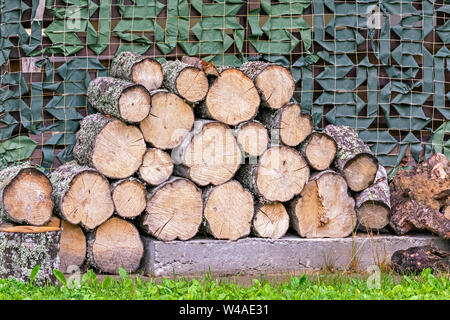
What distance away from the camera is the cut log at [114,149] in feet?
19.5

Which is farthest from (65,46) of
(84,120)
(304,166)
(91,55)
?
(304,166)

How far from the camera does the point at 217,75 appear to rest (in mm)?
6180

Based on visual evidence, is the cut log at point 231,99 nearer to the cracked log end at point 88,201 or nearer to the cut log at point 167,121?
the cut log at point 167,121

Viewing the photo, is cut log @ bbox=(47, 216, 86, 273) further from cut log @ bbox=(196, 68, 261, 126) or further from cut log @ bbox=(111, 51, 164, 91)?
cut log @ bbox=(196, 68, 261, 126)

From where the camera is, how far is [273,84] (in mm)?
6324

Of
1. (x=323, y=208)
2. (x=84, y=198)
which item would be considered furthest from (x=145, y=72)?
(x=323, y=208)

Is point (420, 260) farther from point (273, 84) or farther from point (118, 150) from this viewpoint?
point (118, 150)

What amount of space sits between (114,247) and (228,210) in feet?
3.28

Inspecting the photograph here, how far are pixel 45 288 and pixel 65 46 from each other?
2.53 meters

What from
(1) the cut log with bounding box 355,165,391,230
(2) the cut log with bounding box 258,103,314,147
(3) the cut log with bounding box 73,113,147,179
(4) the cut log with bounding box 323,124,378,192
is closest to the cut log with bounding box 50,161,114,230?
(3) the cut log with bounding box 73,113,147,179

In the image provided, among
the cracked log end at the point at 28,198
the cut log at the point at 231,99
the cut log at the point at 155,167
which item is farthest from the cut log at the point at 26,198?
the cut log at the point at 231,99

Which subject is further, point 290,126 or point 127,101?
point 290,126

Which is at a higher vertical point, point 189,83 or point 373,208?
point 189,83

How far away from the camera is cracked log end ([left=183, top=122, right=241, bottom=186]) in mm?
6137
